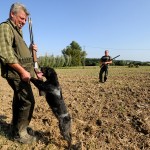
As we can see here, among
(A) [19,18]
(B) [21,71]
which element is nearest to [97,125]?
(B) [21,71]

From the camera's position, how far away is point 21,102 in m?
4.39

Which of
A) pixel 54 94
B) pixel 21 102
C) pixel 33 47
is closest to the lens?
pixel 54 94

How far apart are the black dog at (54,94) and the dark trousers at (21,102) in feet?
0.67

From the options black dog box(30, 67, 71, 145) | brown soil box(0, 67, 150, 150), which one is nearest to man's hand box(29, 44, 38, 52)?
black dog box(30, 67, 71, 145)

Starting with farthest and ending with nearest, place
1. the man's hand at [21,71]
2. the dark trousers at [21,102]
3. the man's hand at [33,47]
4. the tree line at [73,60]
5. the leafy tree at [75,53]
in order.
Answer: the leafy tree at [75,53], the tree line at [73,60], the man's hand at [33,47], the dark trousers at [21,102], the man's hand at [21,71]

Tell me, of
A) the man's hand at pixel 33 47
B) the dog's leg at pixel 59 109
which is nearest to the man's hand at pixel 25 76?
the dog's leg at pixel 59 109

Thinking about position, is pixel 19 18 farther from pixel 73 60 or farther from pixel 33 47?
pixel 73 60

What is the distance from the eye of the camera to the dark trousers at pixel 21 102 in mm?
4351

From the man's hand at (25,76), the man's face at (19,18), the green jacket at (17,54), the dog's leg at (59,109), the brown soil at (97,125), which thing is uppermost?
the man's face at (19,18)

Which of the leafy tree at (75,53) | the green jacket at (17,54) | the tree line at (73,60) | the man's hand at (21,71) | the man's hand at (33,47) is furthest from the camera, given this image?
the leafy tree at (75,53)

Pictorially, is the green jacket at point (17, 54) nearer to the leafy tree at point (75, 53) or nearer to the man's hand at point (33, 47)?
the man's hand at point (33, 47)

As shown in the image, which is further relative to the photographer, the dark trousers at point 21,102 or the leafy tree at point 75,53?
the leafy tree at point 75,53

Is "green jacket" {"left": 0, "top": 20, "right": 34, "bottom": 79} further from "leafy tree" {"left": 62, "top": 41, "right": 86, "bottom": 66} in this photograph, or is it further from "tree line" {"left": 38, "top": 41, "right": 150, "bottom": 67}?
"leafy tree" {"left": 62, "top": 41, "right": 86, "bottom": 66}

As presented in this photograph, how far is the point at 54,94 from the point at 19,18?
1.20 meters
